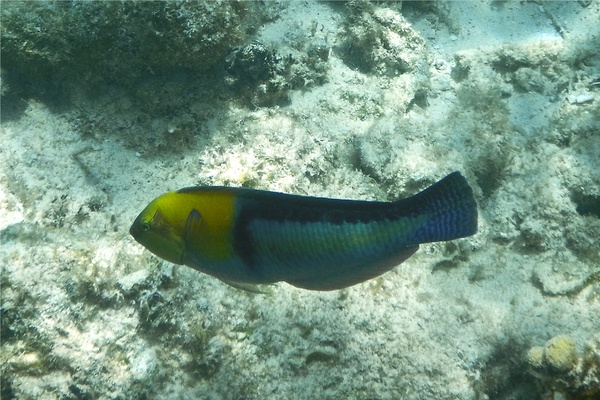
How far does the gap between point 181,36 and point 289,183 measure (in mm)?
1667

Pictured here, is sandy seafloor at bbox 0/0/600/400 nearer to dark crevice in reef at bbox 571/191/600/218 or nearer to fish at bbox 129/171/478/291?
dark crevice in reef at bbox 571/191/600/218

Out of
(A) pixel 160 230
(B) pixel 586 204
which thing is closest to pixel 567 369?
(B) pixel 586 204

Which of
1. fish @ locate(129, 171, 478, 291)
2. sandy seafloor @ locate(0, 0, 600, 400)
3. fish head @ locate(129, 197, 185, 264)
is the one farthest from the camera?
sandy seafloor @ locate(0, 0, 600, 400)

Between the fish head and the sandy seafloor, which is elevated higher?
the fish head

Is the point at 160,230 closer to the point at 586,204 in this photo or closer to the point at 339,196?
the point at 339,196

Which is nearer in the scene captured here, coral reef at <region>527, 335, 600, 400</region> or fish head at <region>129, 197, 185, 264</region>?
fish head at <region>129, 197, 185, 264</region>

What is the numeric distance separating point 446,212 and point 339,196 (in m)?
1.95

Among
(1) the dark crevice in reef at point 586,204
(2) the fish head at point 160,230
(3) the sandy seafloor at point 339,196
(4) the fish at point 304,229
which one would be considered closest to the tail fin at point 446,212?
(4) the fish at point 304,229

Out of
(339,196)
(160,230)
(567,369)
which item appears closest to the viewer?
(160,230)

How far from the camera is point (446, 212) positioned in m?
1.47

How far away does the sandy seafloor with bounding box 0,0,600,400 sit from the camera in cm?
268

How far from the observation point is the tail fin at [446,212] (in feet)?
4.82

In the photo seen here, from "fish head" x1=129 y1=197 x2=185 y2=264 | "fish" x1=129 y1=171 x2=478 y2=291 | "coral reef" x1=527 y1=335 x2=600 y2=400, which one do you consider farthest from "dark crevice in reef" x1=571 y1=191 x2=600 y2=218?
"fish head" x1=129 y1=197 x2=185 y2=264

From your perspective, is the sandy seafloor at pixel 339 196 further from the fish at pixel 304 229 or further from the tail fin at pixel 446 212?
the tail fin at pixel 446 212
